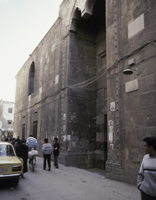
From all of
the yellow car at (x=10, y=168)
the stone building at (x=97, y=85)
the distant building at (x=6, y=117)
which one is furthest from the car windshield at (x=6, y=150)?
the distant building at (x=6, y=117)

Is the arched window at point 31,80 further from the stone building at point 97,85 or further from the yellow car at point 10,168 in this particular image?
the yellow car at point 10,168

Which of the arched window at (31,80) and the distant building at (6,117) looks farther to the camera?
the distant building at (6,117)

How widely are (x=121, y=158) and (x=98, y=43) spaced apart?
337 inches

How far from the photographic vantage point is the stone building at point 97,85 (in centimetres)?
666

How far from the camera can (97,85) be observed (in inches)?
495

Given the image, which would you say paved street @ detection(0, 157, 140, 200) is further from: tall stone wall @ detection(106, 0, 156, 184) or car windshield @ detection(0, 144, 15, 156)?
car windshield @ detection(0, 144, 15, 156)

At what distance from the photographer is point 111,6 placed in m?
8.79

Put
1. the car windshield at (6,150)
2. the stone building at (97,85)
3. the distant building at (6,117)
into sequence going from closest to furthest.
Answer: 1. the car windshield at (6,150)
2. the stone building at (97,85)
3. the distant building at (6,117)

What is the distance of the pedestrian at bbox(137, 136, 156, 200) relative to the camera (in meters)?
2.49

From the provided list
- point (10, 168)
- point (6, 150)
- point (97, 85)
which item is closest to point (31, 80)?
point (97, 85)

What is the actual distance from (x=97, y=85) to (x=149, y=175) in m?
10.2

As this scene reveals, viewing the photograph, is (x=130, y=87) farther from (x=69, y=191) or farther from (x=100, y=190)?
(x=69, y=191)

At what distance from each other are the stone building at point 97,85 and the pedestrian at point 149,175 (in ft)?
11.8

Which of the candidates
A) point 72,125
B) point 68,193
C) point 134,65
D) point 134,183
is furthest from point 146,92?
point 72,125
